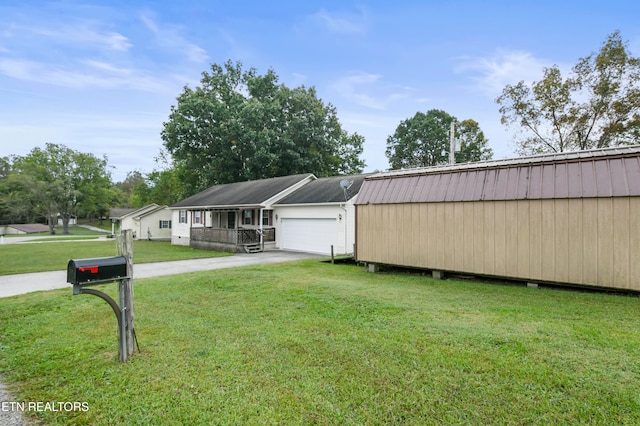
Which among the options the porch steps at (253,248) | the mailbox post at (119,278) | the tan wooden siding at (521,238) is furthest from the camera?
the porch steps at (253,248)

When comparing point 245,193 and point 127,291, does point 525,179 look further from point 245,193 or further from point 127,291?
point 245,193

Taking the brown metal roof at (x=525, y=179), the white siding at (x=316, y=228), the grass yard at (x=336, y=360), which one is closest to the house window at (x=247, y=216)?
the white siding at (x=316, y=228)

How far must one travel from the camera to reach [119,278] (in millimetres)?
3336

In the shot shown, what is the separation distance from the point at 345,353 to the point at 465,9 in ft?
42.9

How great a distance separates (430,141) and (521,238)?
1401 inches

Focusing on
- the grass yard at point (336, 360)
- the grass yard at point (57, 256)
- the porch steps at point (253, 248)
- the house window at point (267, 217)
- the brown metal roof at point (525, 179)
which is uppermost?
the brown metal roof at point (525, 179)

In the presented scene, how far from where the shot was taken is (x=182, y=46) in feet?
49.0

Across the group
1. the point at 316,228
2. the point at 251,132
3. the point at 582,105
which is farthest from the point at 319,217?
the point at 582,105

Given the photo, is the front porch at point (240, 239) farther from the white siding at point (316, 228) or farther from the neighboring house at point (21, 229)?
the neighboring house at point (21, 229)

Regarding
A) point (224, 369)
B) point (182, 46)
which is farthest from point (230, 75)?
point (224, 369)

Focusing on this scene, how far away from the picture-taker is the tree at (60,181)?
37594 mm

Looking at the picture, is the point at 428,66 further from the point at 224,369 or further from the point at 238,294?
the point at 224,369

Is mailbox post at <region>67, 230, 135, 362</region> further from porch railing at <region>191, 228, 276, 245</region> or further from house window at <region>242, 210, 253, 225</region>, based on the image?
house window at <region>242, 210, 253, 225</region>

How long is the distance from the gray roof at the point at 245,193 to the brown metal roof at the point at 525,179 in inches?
387
